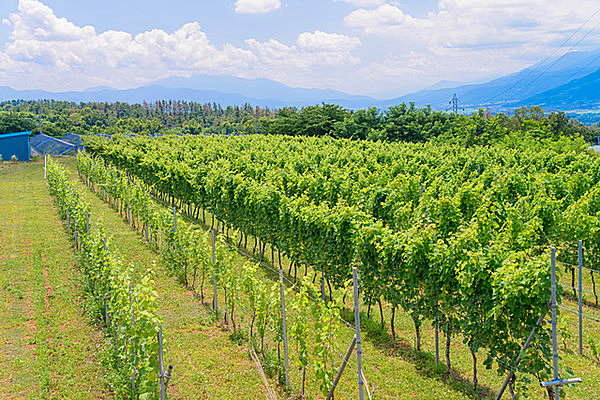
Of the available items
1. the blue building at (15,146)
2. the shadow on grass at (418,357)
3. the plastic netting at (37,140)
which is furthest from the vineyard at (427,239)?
the plastic netting at (37,140)

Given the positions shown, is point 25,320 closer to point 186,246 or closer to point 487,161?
point 186,246

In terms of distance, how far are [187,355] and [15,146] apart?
49.3 meters

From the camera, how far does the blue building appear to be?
47.9 metres

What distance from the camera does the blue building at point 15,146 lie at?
4794 cm

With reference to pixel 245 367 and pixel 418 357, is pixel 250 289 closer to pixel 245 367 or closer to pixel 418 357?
pixel 245 367

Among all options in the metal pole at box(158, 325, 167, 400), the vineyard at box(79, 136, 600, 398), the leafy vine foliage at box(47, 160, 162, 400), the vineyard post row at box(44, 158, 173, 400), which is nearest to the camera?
the metal pole at box(158, 325, 167, 400)

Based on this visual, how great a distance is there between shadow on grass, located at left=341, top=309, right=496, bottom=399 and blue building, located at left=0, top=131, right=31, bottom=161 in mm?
49237

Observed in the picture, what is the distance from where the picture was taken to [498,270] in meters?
6.63

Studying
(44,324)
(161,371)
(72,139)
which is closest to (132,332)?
(161,371)

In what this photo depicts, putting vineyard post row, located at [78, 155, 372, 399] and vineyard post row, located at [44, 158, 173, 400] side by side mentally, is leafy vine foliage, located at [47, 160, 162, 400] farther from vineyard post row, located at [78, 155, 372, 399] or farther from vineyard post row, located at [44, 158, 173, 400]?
vineyard post row, located at [78, 155, 372, 399]

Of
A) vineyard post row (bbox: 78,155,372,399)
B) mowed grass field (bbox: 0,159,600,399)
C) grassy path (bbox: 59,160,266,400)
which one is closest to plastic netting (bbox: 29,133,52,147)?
vineyard post row (bbox: 78,155,372,399)

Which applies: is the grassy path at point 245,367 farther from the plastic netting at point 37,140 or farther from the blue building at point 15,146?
the plastic netting at point 37,140

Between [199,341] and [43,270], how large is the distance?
7.12m

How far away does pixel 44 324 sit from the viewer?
9.97 meters
